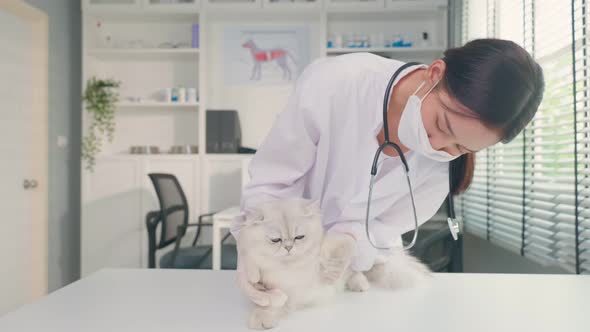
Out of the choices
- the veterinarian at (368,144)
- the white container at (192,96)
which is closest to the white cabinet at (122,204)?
the white container at (192,96)

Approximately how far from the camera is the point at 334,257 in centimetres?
64

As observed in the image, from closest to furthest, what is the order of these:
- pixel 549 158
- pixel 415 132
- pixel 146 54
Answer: pixel 415 132
pixel 549 158
pixel 146 54

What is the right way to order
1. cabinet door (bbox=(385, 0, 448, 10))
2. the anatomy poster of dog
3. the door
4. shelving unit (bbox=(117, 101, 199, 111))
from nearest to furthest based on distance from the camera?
the door, cabinet door (bbox=(385, 0, 448, 10)), shelving unit (bbox=(117, 101, 199, 111)), the anatomy poster of dog

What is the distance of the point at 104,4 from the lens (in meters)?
3.04

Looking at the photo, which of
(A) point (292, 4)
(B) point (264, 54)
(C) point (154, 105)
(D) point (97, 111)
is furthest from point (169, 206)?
(A) point (292, 4)

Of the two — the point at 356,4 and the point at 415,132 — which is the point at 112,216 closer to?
the point at 356,4

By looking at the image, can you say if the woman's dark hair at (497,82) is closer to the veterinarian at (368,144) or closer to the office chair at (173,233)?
the veterinarian at (368,144)

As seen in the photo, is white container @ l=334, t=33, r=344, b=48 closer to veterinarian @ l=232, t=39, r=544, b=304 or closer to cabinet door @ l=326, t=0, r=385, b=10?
cabinet door @ l=326, t=0, r=385, b=10

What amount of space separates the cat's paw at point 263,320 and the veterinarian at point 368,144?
0.15m

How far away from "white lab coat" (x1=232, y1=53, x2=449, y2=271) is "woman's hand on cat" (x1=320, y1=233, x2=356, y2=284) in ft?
0.52

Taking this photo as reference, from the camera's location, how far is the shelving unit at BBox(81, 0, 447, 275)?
119 inches

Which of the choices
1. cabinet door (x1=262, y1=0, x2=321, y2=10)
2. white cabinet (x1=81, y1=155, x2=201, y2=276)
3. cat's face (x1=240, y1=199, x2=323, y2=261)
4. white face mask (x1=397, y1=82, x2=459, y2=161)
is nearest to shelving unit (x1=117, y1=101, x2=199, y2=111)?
white cabinet (x1=81, y1=155, x2=201, y2=276)

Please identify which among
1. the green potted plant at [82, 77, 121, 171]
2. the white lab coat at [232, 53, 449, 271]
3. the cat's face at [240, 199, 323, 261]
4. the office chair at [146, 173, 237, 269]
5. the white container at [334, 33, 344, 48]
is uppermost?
the white container at [334, 33, 344, 48]

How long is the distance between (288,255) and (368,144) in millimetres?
331
